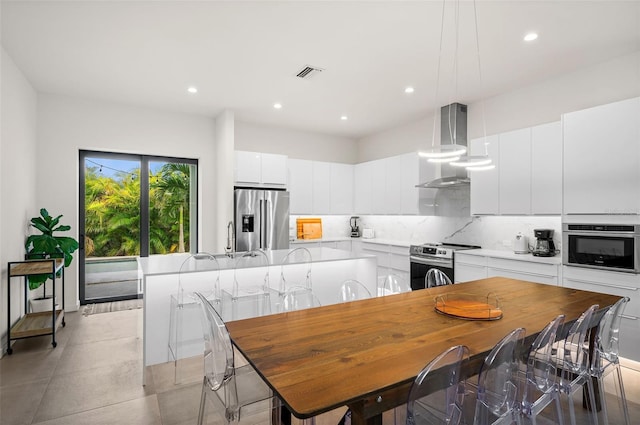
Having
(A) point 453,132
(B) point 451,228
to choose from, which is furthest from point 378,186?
(A) point 453,132

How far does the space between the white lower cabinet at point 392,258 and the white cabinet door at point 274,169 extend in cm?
197

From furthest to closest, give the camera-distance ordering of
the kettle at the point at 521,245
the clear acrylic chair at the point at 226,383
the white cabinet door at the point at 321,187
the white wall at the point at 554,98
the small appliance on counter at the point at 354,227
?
1. the small appliance on counter at the point at 354,227
2. the white cabinet door at the point at 321,187
3. the kettle at the point at 521,245
4. the white wall at the point at 554,98
5. the clear acrylic chair at the point at 226,383

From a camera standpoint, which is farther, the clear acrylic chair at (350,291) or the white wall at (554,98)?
the white wall at (554,98)

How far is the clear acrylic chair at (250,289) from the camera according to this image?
10.5 ft

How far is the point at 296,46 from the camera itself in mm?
3328

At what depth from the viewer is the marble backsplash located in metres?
4.38

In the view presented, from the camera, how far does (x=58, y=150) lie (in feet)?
15.4

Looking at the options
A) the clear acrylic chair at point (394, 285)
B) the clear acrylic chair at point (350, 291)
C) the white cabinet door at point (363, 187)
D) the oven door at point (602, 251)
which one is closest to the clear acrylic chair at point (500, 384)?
the clear acrylic chair at point (350, 291)

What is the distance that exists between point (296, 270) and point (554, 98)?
3.60m

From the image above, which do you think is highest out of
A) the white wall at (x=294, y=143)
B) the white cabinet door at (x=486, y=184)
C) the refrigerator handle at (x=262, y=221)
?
the white wall at (x=294, y=143)

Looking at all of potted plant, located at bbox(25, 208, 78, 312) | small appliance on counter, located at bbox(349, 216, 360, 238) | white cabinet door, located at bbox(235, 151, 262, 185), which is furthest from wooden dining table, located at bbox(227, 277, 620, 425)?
small appliance on counter, located at bbox(349, 216, 360, 238)

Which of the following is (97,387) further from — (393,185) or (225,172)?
(393,185)

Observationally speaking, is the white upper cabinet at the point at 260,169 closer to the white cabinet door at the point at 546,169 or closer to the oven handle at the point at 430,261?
the oven handle at the point at 430,261

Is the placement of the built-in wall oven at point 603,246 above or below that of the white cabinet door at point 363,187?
below
